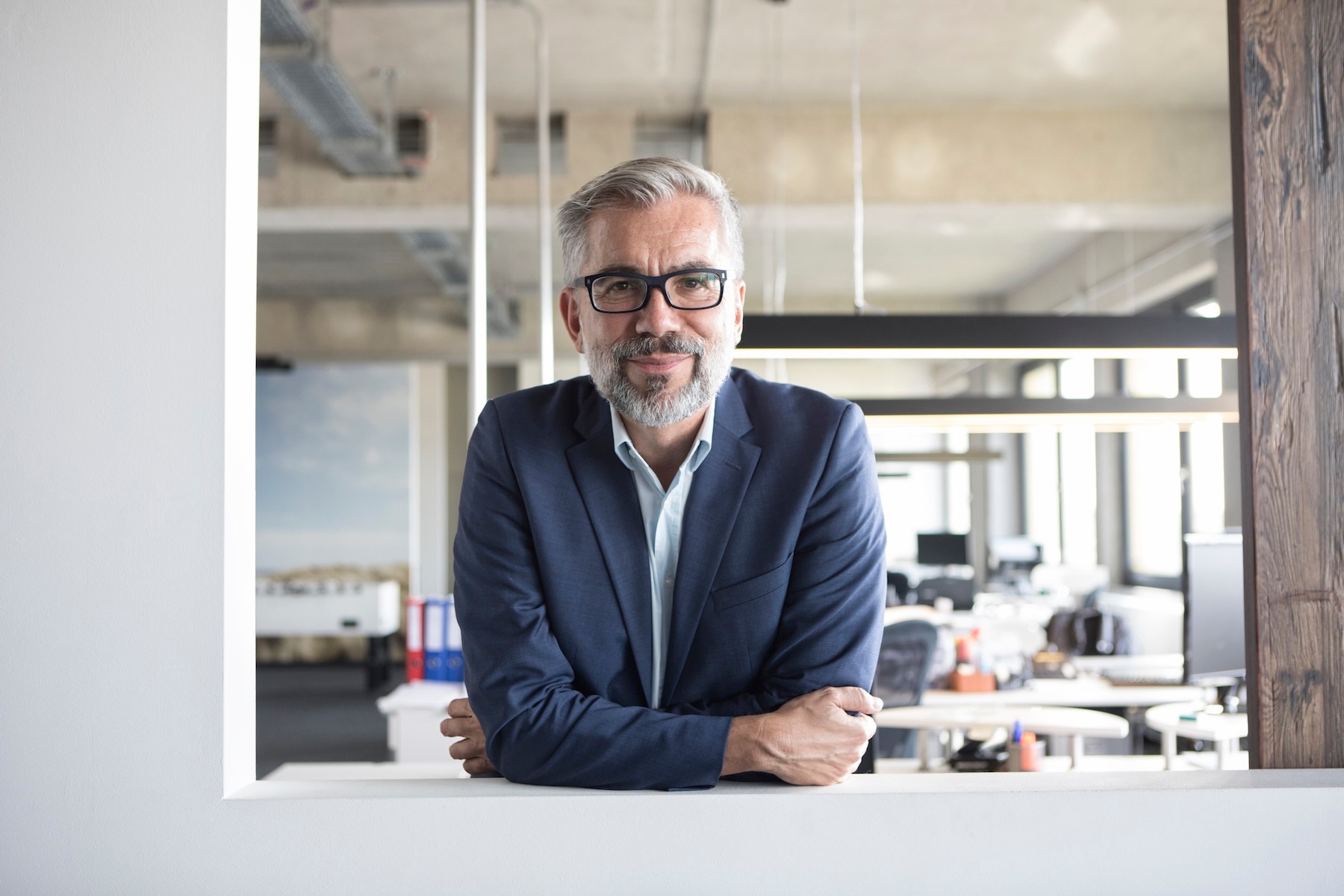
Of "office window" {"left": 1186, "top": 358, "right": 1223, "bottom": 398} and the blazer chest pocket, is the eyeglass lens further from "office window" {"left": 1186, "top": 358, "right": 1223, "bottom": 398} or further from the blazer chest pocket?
"office window" {"left": 1186, "top": 358, "right": 1223, "bottom": 398}

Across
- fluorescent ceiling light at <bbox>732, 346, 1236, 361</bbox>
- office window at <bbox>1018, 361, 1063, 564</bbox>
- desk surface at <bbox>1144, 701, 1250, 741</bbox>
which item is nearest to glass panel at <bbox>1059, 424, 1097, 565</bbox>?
office window at <bbox>1018, 361, 1063, 564</bbox>

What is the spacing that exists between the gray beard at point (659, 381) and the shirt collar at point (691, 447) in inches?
2.4

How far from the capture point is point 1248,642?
152 centimetres

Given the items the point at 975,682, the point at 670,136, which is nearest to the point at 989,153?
the point at 670,136

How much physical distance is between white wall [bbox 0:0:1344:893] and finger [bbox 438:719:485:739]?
266 mm

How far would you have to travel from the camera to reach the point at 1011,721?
3922mm

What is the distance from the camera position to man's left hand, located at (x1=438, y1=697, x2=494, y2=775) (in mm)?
1599

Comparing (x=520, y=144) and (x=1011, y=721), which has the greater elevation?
(x=520, y=144)

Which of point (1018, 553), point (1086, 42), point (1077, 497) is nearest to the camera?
point (1086, 42)

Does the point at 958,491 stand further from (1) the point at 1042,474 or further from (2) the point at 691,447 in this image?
(2) the point at 691,447

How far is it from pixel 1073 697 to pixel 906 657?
3.25ft

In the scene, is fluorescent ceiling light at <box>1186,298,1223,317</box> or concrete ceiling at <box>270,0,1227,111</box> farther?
fluorescent ceiling light at <box>1186,298,1223,317</box>

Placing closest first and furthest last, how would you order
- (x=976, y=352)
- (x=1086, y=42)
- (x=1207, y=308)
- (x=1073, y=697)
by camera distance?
(x=976, y=352)
(x=1073, y=697)
(x=1086, y=42)
(x=1207, y=308)

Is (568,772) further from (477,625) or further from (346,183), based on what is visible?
(346,183)
